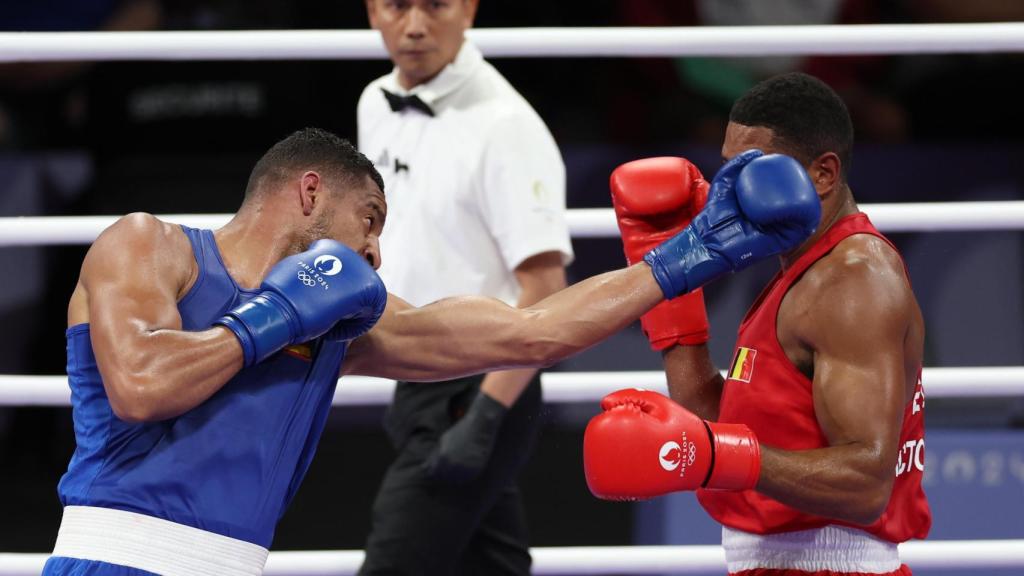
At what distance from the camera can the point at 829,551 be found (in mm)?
2379

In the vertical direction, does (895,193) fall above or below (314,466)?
above

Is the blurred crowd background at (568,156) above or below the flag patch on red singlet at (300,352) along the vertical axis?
above

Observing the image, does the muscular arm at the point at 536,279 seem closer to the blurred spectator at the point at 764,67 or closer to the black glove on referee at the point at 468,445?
the black glove on referee at the point at 468,445

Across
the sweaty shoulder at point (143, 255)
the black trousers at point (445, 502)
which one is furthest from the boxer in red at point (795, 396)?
the sweaty shoulder at point (143, 255)

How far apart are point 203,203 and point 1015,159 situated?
2537 millimetres

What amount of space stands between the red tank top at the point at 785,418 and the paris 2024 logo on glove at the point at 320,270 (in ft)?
2.45

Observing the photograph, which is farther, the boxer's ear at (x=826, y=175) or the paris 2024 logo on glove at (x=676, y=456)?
the boxer's ear at (x=826, y=175)

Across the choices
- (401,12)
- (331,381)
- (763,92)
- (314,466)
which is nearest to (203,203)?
(314,466)

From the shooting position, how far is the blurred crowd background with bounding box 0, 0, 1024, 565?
13.9 feet

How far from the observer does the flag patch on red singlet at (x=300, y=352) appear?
2.37 m

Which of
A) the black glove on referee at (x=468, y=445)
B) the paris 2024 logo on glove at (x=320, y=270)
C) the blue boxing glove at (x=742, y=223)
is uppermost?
the blue boxing glove at (x=742, y=223)

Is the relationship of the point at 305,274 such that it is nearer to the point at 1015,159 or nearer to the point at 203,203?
the point at 203,203

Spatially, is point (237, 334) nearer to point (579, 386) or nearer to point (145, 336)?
point (145, 336)

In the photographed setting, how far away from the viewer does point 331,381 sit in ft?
8.07
